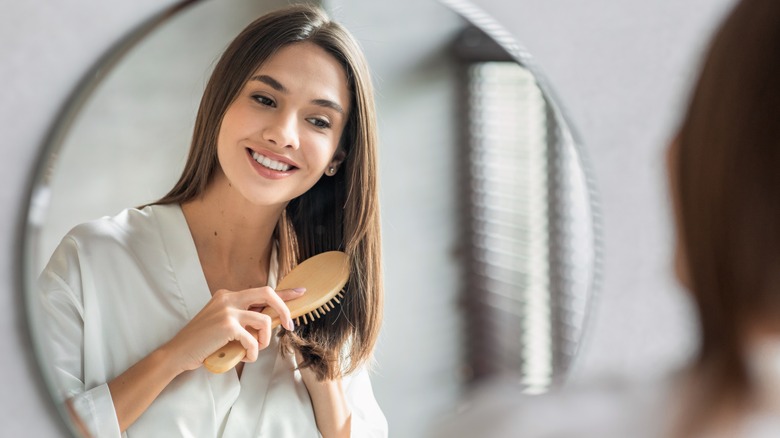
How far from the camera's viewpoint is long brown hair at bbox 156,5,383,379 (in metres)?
0.48

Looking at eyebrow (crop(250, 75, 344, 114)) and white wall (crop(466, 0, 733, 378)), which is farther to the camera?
white wall (crop(466, 0, 733, 378))

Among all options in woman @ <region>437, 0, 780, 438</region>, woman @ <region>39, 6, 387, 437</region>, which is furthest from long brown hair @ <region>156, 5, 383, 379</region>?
woman @ <region>437, 0, 780, 438</region>

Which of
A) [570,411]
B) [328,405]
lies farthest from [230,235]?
[570,411]

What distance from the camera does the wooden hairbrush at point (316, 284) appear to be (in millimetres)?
502

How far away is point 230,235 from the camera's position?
0.49 m

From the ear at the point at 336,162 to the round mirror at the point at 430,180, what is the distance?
27 millimetres

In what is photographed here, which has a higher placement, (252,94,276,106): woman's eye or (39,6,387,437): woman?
(252,94,276,106): woman's eye

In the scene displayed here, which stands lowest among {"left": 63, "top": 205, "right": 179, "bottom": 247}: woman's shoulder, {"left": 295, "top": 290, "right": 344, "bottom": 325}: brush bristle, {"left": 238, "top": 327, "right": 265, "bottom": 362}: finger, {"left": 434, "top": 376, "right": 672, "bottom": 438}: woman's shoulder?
{"left": 434, "top": 376, "right": 672, "bottom": 438}: woman's shoulder

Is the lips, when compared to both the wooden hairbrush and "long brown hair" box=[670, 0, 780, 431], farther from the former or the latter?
"long brown hair" box=[670, 0, 780, 431]

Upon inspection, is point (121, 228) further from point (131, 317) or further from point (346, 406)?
point (346, 406)

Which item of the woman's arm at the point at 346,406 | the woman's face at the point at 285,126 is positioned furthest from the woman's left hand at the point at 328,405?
the woman's face at the point at 285,126

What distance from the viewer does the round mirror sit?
48cm

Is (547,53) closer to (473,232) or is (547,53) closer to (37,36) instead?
(473,232)

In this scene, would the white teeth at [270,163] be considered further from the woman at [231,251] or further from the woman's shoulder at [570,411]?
the woman's shoulder at [570,411]
